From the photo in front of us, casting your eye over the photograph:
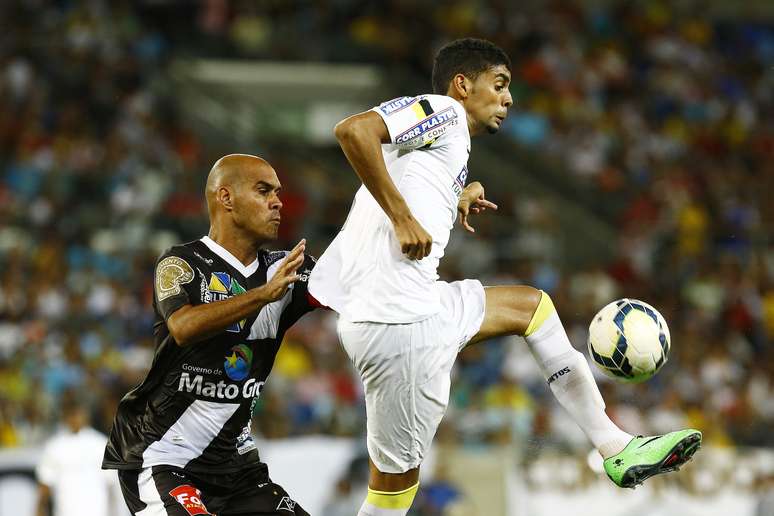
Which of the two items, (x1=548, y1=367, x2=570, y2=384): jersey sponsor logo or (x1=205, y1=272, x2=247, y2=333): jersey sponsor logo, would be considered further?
(x1=548, y1=367, x2=570, y2=384): jersey sponsor logo

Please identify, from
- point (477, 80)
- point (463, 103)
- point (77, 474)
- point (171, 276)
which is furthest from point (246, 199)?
point (77, 474)

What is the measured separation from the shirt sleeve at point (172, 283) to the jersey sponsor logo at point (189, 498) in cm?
77

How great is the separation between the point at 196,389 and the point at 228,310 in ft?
1.94

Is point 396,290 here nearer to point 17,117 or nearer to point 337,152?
point 17,117

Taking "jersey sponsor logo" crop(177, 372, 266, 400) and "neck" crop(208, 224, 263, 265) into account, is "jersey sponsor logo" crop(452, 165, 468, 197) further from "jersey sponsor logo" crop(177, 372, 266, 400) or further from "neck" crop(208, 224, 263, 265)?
"jersey sponsor logo" crop(177, 372, 266, 400)

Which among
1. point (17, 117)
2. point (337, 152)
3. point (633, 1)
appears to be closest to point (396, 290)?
point (17, 117)

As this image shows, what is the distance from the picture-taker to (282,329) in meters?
5.54

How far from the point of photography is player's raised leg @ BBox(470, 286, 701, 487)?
5.32 m

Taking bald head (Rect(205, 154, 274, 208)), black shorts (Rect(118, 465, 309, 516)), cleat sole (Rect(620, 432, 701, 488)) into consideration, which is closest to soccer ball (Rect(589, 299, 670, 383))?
cleat sole (Rect(620, 432, 701, 488))

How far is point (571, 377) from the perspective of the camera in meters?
5.50

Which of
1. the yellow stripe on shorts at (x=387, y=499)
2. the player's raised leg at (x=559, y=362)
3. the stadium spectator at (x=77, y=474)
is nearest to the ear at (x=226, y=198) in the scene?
the player's raised leg at (x=559, y=362)

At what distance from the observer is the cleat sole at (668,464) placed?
5.11 meters

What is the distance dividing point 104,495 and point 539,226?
28.5ft

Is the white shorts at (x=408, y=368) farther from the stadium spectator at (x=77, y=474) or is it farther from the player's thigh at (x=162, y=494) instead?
the stadium spectator at (x=77, y=474)
